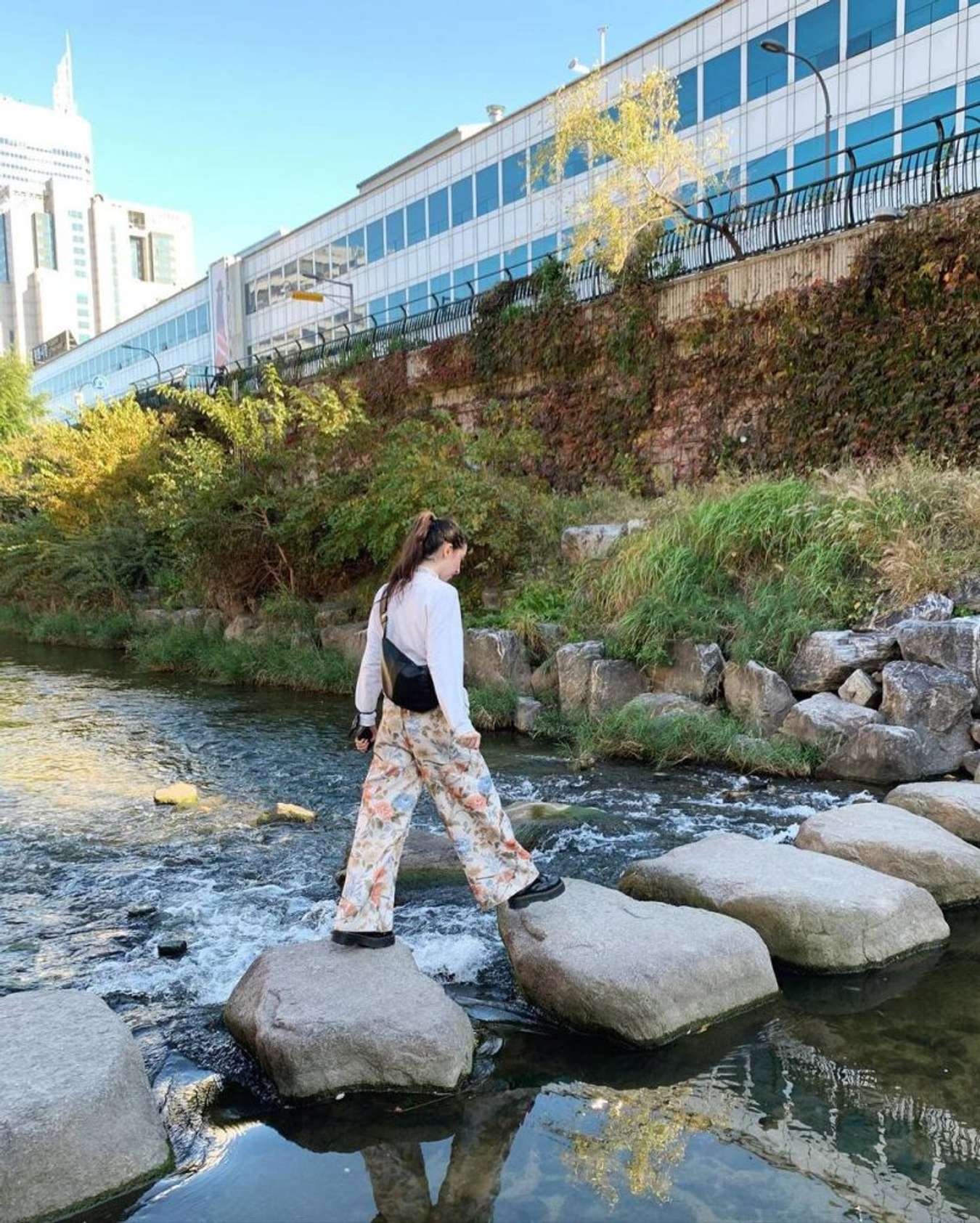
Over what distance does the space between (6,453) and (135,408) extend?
22.0 ft

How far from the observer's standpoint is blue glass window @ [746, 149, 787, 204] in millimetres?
24922

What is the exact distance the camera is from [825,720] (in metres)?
8.42

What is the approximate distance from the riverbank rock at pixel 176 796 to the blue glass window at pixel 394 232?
109 feet

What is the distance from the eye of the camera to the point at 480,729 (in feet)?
34.7

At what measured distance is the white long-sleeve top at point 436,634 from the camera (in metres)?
4.33

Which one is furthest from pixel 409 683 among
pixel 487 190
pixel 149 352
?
pixel 149 352

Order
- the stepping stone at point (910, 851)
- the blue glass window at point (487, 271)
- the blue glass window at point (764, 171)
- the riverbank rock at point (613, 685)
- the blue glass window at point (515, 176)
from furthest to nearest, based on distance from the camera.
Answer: the blue glass window at point (487, 271)
the blue glass window at point (515, 176)
the blue glass window at point (764, 171)
the riverbank rock at point (613, 685)
the stepping stone at point (910, 851)

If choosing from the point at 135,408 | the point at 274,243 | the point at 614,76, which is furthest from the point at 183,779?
the point at 274,243

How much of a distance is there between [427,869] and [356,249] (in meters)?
38.4

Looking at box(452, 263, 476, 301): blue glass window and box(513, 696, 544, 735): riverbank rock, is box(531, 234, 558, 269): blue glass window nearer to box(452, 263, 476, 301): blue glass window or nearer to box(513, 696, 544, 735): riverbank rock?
box(452, 263, 476, 301): blue glass window

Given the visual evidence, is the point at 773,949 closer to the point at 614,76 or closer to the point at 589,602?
the point at 589,602

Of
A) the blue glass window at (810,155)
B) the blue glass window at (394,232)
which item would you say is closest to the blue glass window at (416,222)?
the blue glass window at (394,232)

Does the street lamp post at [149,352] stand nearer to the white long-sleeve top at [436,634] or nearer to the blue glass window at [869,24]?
the blue glass window at [869,24]

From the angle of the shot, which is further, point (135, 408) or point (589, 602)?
point (135, 408)
